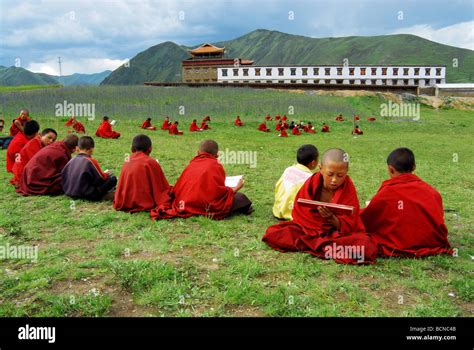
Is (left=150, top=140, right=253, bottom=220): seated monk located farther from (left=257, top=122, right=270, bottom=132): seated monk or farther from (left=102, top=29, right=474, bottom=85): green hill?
(left=102, top=29, right=474, bottom=85): green hill

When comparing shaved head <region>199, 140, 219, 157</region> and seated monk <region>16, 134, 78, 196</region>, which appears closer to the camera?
shaved head <region>199, 140, 219, 157</region>

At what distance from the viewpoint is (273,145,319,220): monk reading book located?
268 inches

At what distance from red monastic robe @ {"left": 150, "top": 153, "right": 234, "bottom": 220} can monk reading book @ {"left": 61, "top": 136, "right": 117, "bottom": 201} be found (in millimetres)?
1601

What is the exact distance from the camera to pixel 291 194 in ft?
22.4

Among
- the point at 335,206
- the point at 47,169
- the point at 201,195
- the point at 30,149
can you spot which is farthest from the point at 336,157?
the point at 30,149

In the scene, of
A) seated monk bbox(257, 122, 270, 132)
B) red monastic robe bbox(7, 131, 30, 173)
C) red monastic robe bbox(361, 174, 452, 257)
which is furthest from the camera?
seated monk bbox(257, 122, 270, 132)

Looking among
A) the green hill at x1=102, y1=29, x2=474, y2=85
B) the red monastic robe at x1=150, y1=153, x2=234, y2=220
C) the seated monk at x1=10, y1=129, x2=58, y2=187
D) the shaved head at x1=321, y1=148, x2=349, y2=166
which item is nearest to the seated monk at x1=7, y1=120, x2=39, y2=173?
the seated monk at x1=10, y1=129, x2=58, y2=187

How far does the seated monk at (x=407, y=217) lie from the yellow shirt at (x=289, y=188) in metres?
1.46

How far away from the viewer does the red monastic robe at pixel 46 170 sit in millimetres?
8367

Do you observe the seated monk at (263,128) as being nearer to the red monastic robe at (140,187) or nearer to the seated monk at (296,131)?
the seated monk at (296,131)

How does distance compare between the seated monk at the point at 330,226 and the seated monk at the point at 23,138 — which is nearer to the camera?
the seated monk at the point at 330,226

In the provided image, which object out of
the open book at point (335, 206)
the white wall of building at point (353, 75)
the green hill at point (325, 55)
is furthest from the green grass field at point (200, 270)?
the green hill at point (325, 55)
